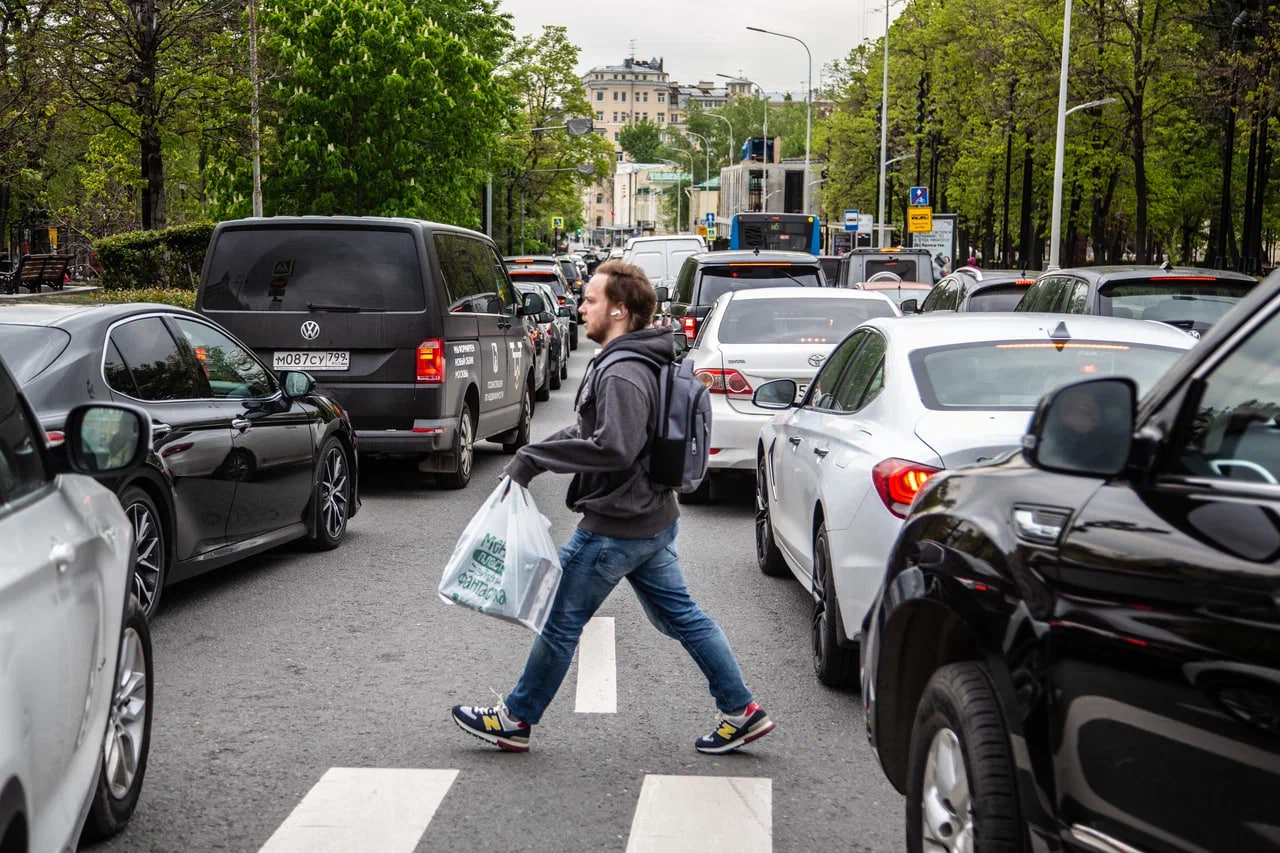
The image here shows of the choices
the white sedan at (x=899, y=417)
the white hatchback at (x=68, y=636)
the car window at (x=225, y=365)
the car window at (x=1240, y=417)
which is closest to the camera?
the car window at (x=1240, y=417)

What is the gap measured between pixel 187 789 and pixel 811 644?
317 centimetres

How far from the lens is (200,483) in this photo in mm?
7863

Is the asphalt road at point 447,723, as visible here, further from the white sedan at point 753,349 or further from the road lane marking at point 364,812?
the white sedan at point 753,349

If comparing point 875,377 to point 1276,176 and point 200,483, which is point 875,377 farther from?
point 1276,176

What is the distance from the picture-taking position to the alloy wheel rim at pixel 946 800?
11.2 ft

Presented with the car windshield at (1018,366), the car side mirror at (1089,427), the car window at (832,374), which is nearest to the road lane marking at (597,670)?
the car window at (832,374)

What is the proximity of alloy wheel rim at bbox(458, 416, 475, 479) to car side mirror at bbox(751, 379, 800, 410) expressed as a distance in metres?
5.11

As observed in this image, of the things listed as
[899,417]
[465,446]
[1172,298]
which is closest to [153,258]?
[465,446]

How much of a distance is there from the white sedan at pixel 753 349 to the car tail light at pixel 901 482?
17.6 ft

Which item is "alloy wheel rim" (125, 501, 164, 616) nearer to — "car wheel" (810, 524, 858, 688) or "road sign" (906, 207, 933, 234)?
"car wheel" (810, 524, 858, 688)

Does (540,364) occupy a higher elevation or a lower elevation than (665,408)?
lower

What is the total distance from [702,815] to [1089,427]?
2514 mm

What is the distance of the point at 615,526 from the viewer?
540cm

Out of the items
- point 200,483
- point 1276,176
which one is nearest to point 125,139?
point 200,483
